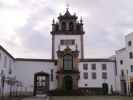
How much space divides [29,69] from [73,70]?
914 cm

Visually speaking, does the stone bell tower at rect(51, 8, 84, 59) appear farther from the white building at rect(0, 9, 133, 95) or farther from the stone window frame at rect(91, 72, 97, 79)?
the stone window frame at rect(91, 72, 97, 79)

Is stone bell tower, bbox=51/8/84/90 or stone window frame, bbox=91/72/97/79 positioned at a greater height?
stone bell tower, bbox=51/8/84/90

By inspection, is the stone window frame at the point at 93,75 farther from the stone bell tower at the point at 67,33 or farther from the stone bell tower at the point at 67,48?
the stone bell tower at the point at 67,33

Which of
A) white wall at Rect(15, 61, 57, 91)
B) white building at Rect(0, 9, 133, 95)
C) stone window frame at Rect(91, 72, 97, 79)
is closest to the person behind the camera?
white wall at Rect(15, 61, 57, 91)

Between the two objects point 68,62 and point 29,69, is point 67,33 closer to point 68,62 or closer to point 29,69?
point 68,62

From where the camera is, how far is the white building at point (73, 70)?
4978cm

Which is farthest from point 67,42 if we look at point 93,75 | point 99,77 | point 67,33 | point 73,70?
point 99,77

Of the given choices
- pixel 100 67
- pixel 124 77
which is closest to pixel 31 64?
pixel 100 67

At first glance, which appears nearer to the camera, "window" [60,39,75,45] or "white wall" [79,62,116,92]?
"white wall" [79,62,116,92]

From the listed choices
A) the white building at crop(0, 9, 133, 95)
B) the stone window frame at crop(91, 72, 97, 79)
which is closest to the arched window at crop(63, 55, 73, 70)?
the white building at crop(0, 9, 133, 95)

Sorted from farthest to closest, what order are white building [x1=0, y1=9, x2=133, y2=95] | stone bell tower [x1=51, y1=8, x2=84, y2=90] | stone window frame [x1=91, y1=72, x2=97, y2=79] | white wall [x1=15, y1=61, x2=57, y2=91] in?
stone window frame [x1=91, y1=72, x2=97, y2=79] < stone bell tower [x1=51, y1=8, x2=84, y2=90] < white building [x1=0, y1=9, x2=133, y2=95] < white wall [x1=15, y1=61, x2=57, y2=91]

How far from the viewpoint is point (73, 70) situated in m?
51.3

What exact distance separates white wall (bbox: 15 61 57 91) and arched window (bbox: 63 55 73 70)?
273cm

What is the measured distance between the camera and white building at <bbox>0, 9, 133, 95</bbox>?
163ft
